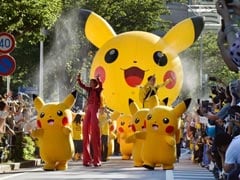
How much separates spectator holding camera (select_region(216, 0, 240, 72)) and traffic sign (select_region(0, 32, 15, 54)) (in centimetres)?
943

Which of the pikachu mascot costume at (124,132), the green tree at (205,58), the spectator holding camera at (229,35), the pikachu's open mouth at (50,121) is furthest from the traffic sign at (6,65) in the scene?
the green tree at (205,58)

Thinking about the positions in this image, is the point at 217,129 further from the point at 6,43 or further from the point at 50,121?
the point at 6,43

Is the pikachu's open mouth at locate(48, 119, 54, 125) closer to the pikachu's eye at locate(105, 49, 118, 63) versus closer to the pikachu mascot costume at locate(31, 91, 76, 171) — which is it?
the pikachu mascot costume at locate(31, 91, 76, 171)

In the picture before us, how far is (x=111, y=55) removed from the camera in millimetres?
23672

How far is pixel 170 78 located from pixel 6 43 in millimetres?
6340

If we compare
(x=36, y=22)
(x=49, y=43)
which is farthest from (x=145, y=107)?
(x=49, y=43)

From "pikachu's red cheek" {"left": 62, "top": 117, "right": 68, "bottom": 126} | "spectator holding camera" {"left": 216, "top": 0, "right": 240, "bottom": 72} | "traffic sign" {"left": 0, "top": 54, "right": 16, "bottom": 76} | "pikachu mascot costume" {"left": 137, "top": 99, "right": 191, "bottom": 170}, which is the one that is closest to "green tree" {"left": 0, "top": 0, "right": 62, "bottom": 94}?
"traffic sign" {"left": 0, "top": 54, "right": 16, "bottom": 76}

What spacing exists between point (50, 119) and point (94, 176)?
1.86m

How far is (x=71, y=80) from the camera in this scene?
4312 cm

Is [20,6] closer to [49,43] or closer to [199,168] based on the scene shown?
[199,168]

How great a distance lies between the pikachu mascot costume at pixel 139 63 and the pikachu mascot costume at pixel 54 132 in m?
4.37

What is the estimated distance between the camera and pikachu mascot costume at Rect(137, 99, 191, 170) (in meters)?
19.1

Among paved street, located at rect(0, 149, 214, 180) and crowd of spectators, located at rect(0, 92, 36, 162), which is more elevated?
crowd of spectators, located at rect(0, 92, 36, 162)

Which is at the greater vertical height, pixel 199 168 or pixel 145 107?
pixel 145 107
